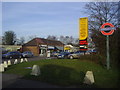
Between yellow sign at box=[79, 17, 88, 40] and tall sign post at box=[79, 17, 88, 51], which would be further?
tall sign post at box=[79, 17, 88, 51]

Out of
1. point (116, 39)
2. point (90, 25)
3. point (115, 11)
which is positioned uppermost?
point (115, 11)

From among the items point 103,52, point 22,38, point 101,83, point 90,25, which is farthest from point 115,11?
point 22,38

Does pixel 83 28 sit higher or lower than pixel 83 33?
higher

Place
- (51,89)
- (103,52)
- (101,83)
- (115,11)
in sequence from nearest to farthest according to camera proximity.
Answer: (51,89)
(101,83)
(103,52)
(115,11)

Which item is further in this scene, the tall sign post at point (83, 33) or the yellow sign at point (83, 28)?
the tall sign post at point (83, 33)

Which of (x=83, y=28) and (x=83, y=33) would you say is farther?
(x=83, y=33)

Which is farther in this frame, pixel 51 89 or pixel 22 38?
pixel 22 38

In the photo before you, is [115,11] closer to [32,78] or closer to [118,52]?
[118,52]

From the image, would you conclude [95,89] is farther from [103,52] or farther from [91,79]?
[103,52]

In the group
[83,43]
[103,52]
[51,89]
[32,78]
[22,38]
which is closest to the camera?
[51,89]

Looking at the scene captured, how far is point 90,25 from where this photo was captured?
117ft

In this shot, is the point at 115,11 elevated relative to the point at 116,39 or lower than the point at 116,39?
elevated

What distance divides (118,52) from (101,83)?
195 inches

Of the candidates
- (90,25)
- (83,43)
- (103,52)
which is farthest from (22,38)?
(103,52)
